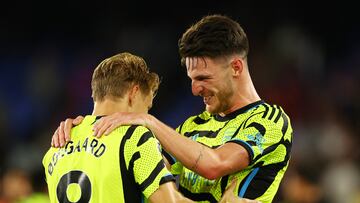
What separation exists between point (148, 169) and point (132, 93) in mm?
489

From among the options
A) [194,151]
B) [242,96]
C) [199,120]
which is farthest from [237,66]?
[194,151]

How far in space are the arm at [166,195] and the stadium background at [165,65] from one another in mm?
5310

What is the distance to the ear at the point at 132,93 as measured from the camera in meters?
4.11

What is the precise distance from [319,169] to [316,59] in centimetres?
234

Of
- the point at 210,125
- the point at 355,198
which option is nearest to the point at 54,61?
the point at 355,198

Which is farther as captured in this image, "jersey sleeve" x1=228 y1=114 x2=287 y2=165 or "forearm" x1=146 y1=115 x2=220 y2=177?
"jersey sleeve" x1=228 y1=114 x2=287 y2=165

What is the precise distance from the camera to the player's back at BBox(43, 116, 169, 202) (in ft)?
12.7

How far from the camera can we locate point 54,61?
11.3 m

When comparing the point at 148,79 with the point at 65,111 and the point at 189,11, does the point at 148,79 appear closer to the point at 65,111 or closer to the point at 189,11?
the point at 65,111

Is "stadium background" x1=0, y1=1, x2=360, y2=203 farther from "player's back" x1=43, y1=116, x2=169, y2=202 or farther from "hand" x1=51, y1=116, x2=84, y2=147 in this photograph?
"player's back" x1=43, y1=116, x2=169, y2=202

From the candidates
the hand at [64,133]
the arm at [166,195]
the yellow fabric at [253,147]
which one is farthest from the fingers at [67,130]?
the yellow fabric at [253,147]

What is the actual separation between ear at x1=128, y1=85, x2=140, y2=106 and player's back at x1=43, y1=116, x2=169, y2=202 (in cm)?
23

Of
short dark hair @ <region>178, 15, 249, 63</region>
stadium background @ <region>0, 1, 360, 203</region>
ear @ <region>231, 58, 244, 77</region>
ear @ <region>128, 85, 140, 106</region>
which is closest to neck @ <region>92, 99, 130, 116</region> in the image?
ear @ <region>128, 85, 140, 106</region>

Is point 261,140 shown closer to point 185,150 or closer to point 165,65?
point 185,150
